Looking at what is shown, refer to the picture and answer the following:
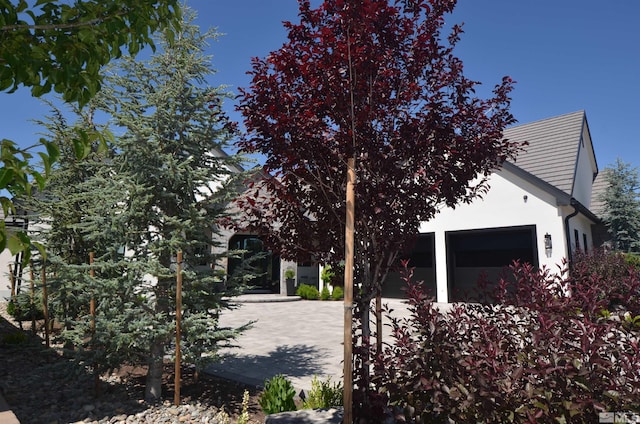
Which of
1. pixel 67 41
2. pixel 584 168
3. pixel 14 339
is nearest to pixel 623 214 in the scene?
pixel 584 168

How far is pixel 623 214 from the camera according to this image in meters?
18.5

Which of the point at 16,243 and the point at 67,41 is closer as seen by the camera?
the point at 16,243

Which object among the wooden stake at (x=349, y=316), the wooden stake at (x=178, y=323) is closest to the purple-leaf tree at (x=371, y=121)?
the wooden stake at (x=349, y=316)

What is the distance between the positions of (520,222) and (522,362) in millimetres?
12666

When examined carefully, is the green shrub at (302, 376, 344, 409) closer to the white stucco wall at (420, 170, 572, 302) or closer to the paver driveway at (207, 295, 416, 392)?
the paver driveway at (207, 295, 416, 392)

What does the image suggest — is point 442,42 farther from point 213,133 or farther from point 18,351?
point 18,351

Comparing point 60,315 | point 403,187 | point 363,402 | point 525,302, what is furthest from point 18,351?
point 525,302

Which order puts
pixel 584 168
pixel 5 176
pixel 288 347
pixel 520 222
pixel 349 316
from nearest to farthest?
pixel 5 176 → pixel 349 316 → pixel 288 347 → pixel 520 222 → pixel 584 168

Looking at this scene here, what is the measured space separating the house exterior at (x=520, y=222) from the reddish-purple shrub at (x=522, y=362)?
9.75 meters

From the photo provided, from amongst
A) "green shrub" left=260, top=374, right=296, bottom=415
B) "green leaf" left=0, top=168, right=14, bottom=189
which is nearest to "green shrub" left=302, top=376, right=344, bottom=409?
"green shrub" left=260, top=374, right=296, bottom=415

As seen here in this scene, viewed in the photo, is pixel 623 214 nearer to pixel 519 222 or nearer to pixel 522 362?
pixel 519 222

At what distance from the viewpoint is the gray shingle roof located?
1418 cm

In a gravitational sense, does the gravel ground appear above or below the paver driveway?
below

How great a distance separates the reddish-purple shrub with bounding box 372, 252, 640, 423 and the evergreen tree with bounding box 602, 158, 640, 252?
19320mm
